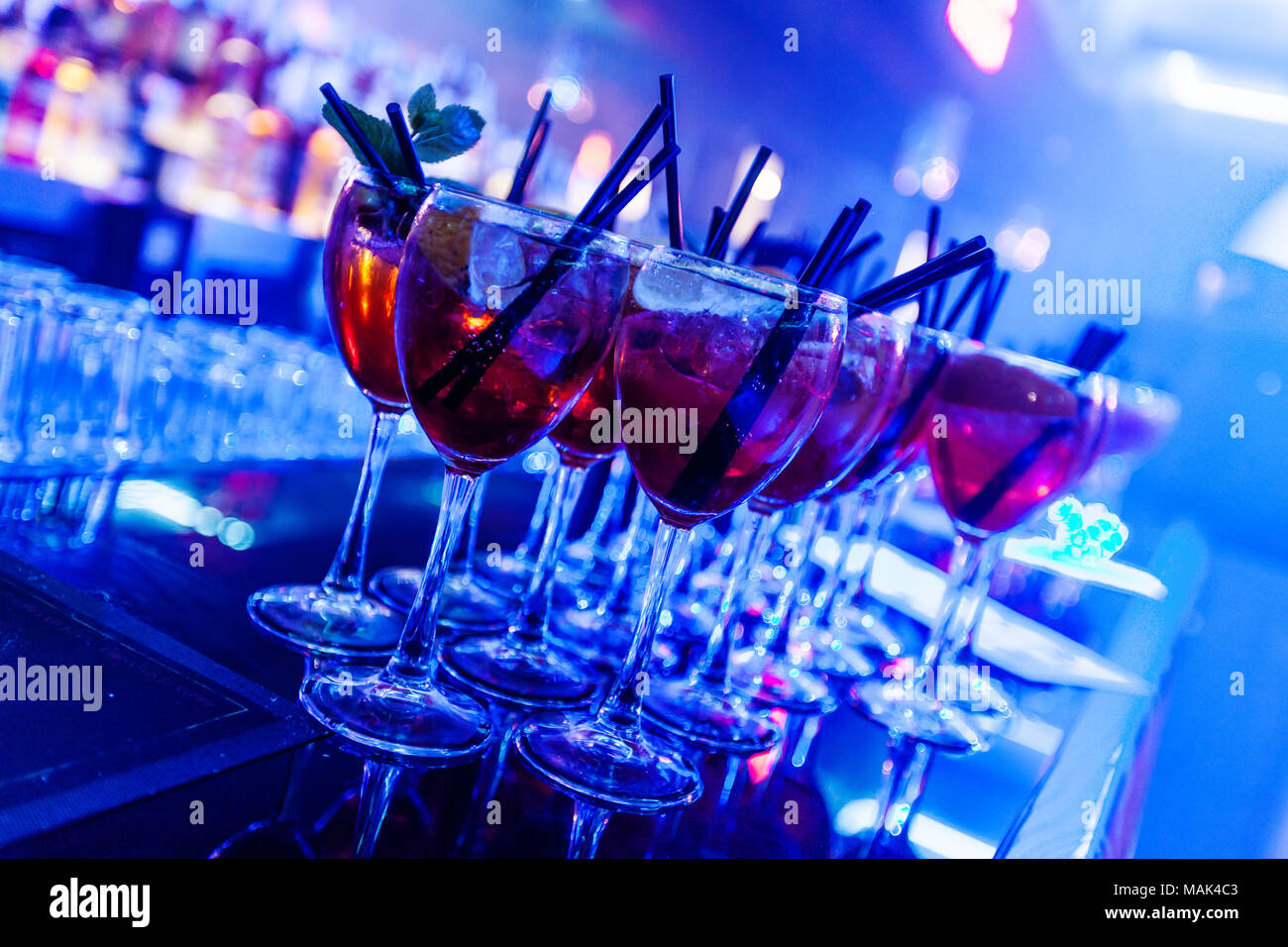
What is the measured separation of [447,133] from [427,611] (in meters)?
0.37

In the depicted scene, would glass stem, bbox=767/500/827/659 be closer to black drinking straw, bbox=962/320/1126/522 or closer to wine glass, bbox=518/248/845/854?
black drinking straw, bbox=962/320/1126/522

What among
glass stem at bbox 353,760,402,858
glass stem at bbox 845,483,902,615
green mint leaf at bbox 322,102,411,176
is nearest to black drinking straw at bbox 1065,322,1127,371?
glass stem at bbox 845,483,902,615

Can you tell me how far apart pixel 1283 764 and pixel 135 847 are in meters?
1.30

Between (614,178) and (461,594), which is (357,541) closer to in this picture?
(461,594)

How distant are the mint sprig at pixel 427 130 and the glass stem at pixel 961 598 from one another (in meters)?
0.62

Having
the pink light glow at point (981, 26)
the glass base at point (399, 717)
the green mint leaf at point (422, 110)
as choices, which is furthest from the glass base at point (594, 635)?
the pink light glow at point (981, 26)

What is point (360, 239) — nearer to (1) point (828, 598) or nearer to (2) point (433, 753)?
(2) point (433, 753)

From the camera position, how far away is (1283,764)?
1.23 m

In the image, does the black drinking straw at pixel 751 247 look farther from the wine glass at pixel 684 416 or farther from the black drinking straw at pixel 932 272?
the wine glass at pixel 684 416

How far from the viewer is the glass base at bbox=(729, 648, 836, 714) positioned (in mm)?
870

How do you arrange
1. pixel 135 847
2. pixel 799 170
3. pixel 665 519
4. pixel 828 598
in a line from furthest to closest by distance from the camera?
1. pixel 799 170
2. pixel 828 598
3. pixel 665 519
4. pixel 135 847

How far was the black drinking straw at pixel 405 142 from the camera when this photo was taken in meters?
0.63
